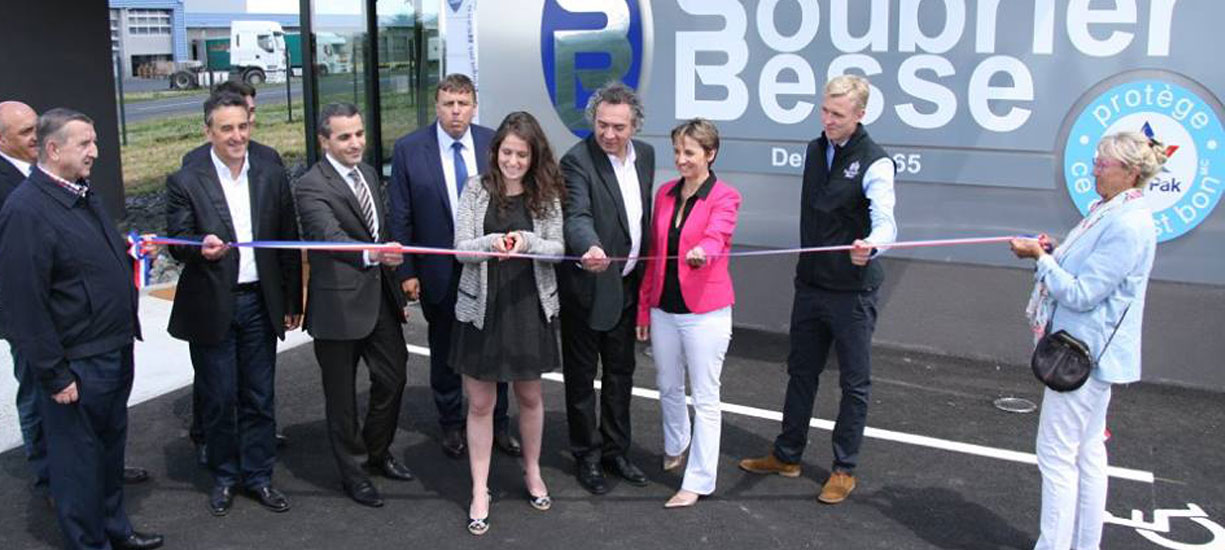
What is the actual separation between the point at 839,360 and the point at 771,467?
2.26ft

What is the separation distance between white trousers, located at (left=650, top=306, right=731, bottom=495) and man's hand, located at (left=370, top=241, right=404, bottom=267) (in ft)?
3.80

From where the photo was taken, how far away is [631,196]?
A: 16.2 ft

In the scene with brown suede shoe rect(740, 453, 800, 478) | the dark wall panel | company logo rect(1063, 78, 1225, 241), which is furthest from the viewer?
the dark wall panel

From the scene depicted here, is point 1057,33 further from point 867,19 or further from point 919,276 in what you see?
point 919,276

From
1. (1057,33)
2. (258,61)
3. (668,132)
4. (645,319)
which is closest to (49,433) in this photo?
(645,319)

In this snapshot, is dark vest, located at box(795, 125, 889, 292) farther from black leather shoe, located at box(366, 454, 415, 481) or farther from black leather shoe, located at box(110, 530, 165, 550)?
black leather shoe, located at box(110, 530, 165, 550)

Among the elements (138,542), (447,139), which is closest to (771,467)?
(447,139)

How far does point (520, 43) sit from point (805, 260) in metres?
3.96

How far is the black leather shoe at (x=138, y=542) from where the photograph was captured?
4.48m

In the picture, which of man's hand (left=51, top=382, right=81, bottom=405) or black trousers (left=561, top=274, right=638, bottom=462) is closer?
man's hand (left=51, top=382, right=81, bottom=405)

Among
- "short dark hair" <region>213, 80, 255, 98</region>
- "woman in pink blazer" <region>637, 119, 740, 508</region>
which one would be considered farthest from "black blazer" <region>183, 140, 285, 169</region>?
"woman in pink blazer" <region>637, 119, 740, 508</region>

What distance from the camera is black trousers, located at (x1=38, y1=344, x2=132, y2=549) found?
4.13 meters

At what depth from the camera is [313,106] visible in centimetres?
935

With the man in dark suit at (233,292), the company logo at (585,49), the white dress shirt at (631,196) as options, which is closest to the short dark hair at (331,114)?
the man in dark suit at (233,292)
